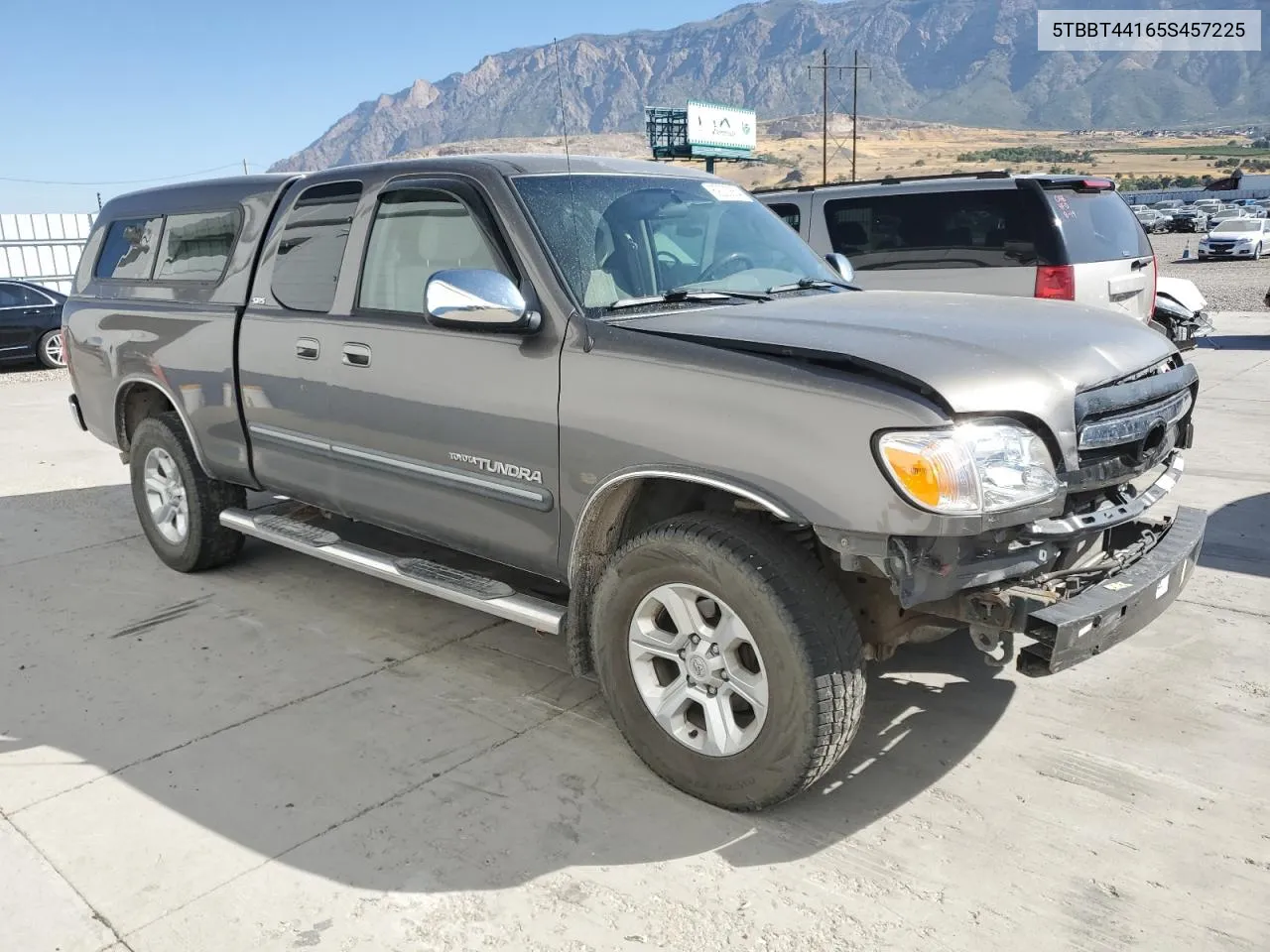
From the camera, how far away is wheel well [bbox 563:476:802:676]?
3287 millimetres

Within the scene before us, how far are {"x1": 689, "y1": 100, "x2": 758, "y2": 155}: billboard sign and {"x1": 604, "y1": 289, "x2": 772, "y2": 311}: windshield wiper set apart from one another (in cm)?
5124

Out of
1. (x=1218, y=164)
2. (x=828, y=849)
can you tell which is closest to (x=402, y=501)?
(x=828, y=849)

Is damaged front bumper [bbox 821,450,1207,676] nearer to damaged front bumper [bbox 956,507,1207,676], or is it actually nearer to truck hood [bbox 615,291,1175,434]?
damaged front bumper [bbox 956,507,1207,676]

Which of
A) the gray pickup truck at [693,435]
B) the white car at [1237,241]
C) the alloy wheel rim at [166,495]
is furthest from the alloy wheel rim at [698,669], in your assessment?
the white car at [1237,241]

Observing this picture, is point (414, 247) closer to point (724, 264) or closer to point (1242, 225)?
point (724, 264)

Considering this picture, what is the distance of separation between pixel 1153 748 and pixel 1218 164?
479 ft

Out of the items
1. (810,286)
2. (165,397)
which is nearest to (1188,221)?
(810,286)

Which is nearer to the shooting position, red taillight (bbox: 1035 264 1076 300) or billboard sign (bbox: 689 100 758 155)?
red taillight (bbox: 1035 264 1076 300)

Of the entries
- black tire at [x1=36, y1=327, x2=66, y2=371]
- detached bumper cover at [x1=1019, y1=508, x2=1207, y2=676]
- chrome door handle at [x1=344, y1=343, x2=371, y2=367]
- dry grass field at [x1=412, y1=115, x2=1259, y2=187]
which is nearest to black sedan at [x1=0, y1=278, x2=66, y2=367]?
black tire at [x1=36, y1=327, x2=66, y2=371]

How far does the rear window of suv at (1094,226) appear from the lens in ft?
24.9

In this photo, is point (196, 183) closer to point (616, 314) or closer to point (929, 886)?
point (616, 314)

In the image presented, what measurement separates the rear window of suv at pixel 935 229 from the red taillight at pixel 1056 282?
0.14 m

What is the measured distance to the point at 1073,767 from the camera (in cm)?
334

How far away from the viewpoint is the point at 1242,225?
112ft
